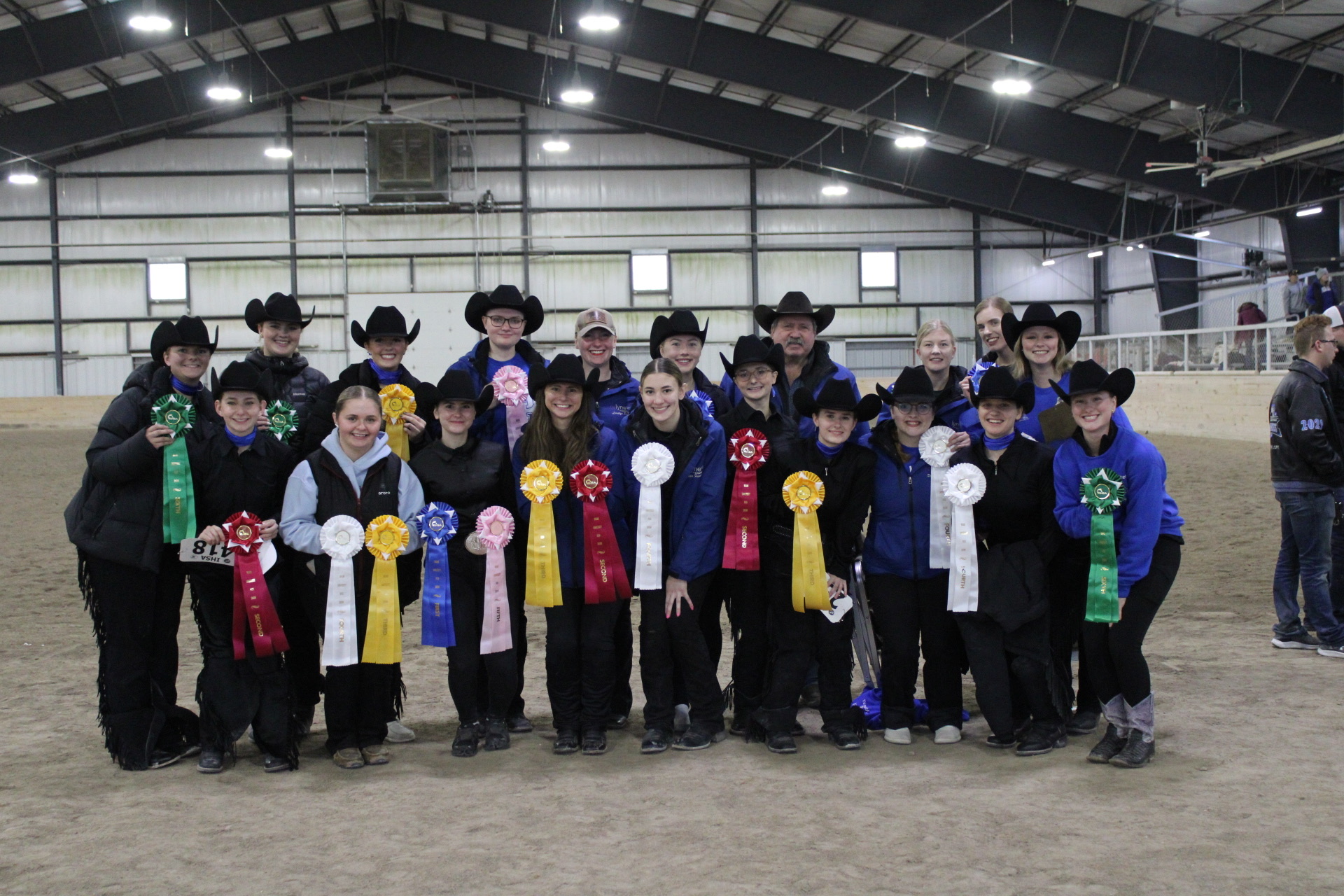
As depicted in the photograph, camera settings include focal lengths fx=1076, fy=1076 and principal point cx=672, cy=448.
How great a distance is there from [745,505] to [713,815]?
4.04 ft

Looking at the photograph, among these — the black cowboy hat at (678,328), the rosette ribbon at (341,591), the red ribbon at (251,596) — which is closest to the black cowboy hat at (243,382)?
the red ribbon at (251,596)

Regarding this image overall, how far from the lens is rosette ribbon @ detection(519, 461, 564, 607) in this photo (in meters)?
4.21

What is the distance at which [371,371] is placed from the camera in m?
4.66

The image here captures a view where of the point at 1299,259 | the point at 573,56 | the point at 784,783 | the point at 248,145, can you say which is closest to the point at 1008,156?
the point at 1299,259

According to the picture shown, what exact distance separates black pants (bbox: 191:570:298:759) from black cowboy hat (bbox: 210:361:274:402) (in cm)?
69

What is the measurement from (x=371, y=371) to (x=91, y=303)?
78.1ft

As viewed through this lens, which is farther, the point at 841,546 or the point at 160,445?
the point at 841,546

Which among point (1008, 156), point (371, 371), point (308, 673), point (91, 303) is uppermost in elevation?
point (1008, 156)

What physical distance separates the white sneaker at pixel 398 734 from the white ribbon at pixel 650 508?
1170 mm

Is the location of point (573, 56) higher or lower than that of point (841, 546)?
higher

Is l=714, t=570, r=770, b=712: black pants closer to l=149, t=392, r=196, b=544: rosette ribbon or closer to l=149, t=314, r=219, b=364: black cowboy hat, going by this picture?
l=149, t=392, r=196, b=544: rosette ribbon

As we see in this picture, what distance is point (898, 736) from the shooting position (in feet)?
14.1

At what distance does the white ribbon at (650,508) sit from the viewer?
13.8ft

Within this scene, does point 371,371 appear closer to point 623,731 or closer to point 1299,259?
point 623,731
